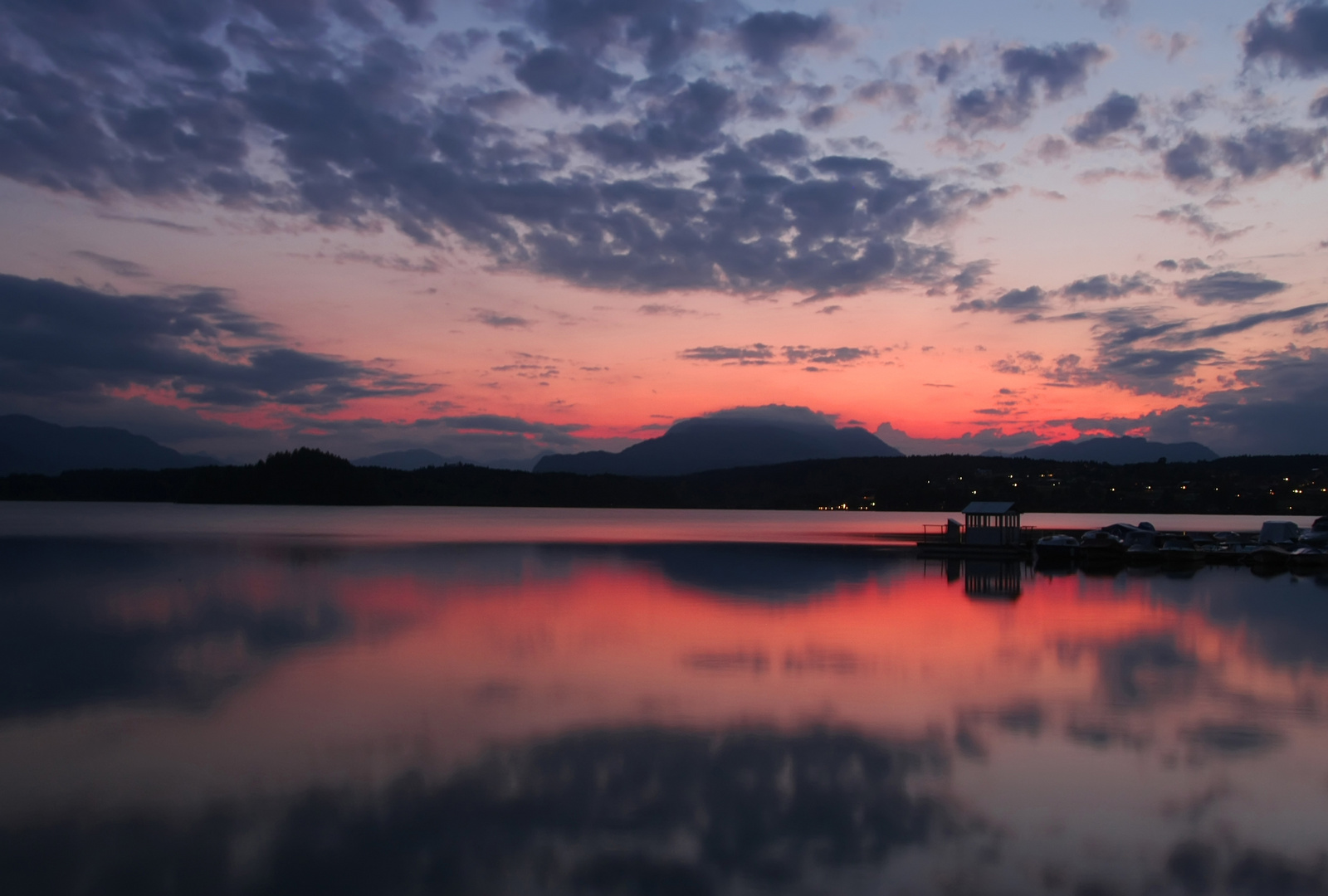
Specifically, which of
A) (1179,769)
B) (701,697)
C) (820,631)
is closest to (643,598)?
(820,631)

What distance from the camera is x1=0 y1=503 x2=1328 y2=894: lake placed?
765 centimetres

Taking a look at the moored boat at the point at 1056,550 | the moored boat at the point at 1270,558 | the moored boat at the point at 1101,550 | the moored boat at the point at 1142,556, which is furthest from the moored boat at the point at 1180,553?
the moored boat at the point at 1056,550

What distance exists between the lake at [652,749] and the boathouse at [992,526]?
839 inches

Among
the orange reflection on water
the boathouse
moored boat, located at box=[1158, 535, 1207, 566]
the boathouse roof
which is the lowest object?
the orange reflection on water

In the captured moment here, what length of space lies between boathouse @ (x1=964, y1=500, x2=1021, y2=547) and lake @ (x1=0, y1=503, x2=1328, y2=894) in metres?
21.3

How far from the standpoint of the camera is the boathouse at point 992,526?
47.7 m

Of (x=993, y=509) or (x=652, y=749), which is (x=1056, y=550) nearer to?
(x=993, y=509)

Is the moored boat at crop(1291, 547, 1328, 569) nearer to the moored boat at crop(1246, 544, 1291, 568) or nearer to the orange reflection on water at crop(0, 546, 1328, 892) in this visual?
the moored boat at crop(1246, 544, 1291, 568)

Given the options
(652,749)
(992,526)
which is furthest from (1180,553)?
(652,749)

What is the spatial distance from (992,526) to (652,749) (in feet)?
137

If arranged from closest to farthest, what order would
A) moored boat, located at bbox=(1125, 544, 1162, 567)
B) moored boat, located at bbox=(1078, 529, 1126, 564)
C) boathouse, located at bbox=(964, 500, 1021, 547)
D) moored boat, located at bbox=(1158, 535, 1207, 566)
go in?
moored boat, located at bbox=(1158, 535, 1207, 566), moored boat, located at bbox=(1078, 529, 1126, 564), moored boat, located at bbox=(1125, 544, 1162, 567), boathouse, located at bbox=(964, 500, 1021, 547)

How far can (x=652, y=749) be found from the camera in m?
11.1

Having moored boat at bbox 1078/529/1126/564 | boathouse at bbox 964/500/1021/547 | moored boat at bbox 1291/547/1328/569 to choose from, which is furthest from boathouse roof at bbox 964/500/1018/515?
moored boat at bbox 1291/547/1328/569

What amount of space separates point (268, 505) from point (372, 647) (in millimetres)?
180999
